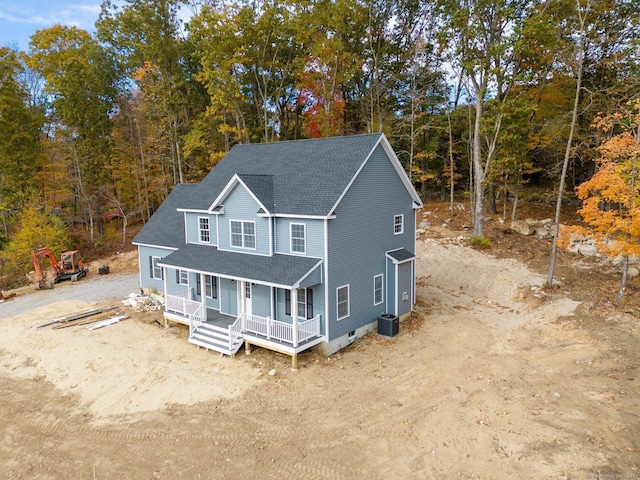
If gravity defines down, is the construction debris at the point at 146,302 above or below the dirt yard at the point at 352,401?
above

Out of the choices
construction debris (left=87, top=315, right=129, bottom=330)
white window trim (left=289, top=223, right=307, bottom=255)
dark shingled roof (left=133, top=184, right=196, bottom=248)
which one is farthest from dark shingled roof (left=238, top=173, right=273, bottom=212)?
construction debris (left=87, top=315, right=129, bottom=330)

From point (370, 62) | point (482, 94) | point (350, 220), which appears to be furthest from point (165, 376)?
point (370, 62)

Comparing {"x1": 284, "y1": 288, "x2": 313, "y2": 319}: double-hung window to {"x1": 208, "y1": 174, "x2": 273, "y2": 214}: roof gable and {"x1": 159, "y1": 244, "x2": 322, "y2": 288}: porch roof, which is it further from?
{"x1": 208, "y1": 174, "x2": 273, "y2": 214}: roof gable

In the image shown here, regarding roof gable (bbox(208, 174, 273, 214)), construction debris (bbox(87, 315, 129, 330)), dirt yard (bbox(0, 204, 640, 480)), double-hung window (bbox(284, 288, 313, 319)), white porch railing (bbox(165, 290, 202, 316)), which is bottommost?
dirt yard (bbox(0, 204, 640, 480))

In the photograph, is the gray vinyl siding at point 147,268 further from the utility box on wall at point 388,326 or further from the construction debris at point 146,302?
the utility box on wall at point 388,326

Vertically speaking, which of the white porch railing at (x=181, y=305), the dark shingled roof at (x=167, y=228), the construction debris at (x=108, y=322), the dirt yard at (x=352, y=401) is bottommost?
the dirt yard at (x=352, y=401)

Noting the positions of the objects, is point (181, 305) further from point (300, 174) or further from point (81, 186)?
point (81, 186)

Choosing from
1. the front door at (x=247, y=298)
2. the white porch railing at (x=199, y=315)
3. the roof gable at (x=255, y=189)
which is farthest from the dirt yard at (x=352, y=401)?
the roof gable at (x=255, y=189)
